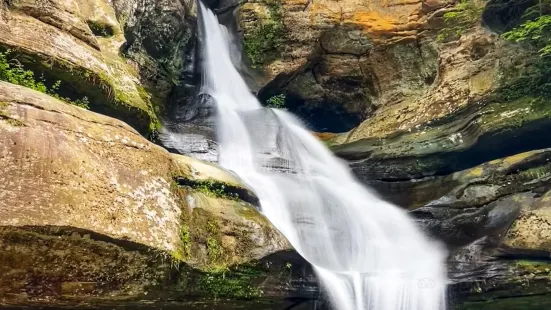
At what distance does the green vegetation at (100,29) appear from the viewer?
1059 centimetres

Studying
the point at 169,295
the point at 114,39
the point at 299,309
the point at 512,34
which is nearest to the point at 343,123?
the point at 512,34

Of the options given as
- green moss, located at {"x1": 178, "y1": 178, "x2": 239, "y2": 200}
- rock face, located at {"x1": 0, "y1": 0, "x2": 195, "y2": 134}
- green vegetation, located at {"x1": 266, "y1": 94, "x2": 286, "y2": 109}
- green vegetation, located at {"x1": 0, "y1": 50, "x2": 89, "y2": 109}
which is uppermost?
green vegetation, located at {"x1": 266, "y1": 94, "x2": 286, "y2": 109}

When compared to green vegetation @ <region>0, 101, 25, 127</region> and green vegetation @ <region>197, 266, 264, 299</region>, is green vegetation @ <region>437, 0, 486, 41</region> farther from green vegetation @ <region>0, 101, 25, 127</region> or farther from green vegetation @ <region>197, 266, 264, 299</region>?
green vegetation @ <region>0, 101, 25, 127</region>

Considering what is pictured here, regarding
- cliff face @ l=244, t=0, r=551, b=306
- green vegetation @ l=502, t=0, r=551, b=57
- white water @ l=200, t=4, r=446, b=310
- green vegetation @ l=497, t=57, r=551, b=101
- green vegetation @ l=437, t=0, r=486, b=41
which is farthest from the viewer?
green vegetation @ l=437, t=0, r=486, b=41

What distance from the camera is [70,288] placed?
5453mm

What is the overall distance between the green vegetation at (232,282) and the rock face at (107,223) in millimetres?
15

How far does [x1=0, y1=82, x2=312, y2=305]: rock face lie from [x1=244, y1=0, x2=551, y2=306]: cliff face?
163 inches

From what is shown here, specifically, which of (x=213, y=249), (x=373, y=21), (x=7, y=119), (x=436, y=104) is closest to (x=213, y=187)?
(x=213, y=249)

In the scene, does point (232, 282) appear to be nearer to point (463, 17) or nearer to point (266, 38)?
point (463, 17)

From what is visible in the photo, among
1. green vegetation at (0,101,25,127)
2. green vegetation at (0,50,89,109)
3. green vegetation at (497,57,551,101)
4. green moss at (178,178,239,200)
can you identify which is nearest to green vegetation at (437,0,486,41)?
green vegetation at (497,57,551,101)

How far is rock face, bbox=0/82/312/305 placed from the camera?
520cm

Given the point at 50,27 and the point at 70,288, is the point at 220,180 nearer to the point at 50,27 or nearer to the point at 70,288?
the point at 70,288

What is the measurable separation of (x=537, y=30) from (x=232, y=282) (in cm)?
886

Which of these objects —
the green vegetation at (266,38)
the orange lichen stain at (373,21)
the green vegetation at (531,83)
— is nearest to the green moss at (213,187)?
the green vegetation at (531,83)
